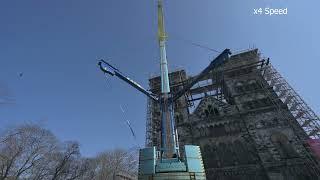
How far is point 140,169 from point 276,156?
1891 centimetres

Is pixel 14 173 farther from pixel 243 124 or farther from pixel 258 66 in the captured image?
pixel 258 66

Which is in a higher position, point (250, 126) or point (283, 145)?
point (250, 126)

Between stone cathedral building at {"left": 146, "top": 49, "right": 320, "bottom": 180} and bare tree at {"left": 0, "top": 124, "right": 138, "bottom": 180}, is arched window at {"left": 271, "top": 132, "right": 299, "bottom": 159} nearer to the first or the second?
stone cathedral building at {"left": 146, "top": 49, "right": 320, "bottom": 180}

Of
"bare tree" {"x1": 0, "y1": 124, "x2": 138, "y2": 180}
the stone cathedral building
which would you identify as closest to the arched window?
the stone cathedral building

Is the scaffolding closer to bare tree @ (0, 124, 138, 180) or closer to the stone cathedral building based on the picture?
the stone cathedral building

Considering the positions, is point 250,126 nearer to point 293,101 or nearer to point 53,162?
point 293,101

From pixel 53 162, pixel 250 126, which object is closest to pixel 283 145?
pixel 250 126

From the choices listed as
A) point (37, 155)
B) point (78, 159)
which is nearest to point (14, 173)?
point (37, 155)

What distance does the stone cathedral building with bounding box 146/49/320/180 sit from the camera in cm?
2912

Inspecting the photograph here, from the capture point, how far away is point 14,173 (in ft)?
108

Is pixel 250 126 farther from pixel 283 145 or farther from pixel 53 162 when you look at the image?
pixel 53 162

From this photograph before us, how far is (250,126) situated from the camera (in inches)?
1318

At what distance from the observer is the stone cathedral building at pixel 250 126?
29125 mm

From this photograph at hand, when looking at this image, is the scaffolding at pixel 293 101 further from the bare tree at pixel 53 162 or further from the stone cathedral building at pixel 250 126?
the bare tree at pixel 53 162
